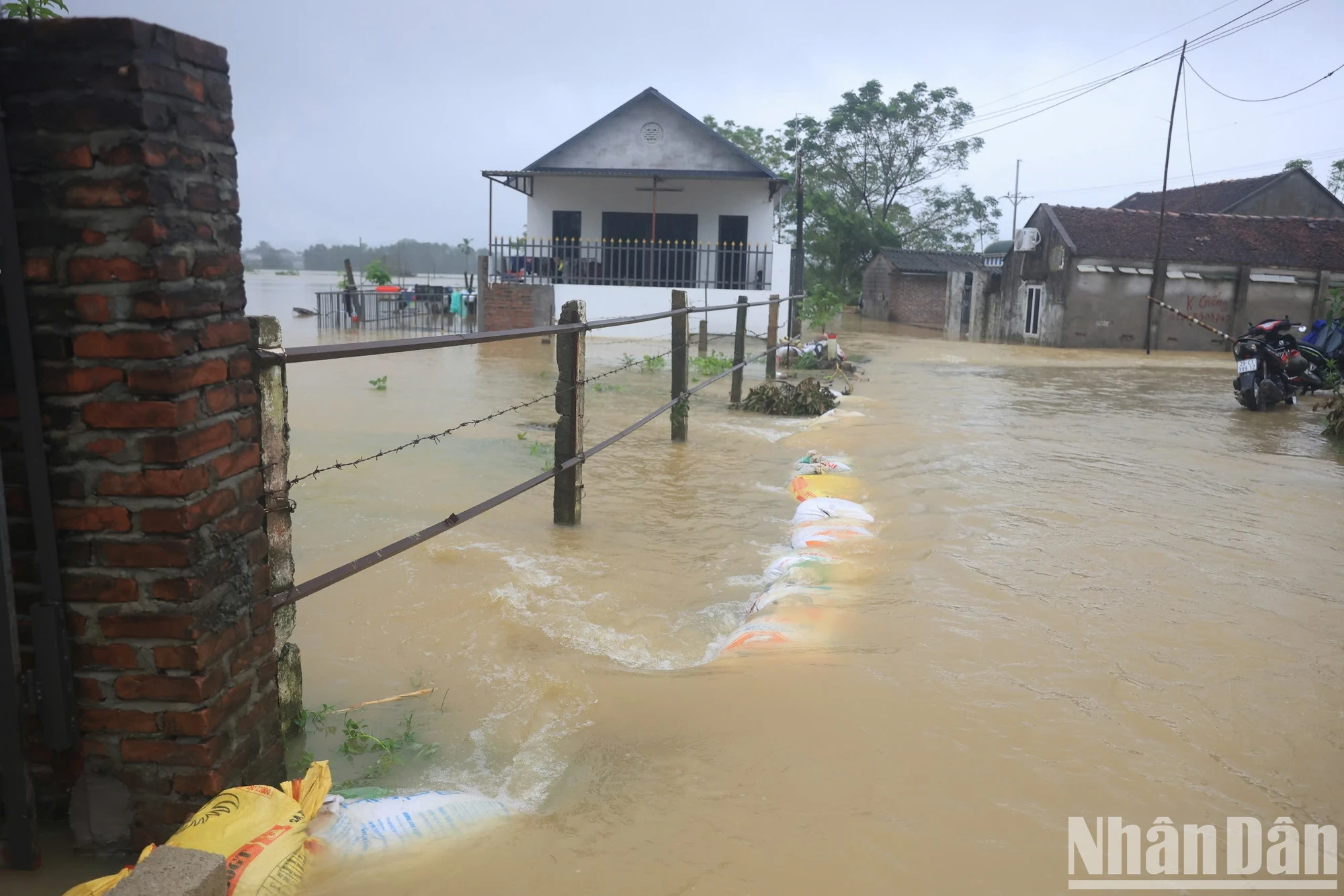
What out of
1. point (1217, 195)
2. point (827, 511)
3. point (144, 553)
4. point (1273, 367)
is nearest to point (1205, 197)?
point (1217, 195)

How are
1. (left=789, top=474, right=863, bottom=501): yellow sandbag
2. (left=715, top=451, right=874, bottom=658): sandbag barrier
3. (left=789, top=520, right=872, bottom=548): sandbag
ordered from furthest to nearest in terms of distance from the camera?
1. (left=789, top=474, right=863, bottom=501): yellow sandbag
2. (left=789, top=520, right=872, bottom=548): sandbag
3. (left=715, top=451, right=874, bottom=658): sandbag barrier

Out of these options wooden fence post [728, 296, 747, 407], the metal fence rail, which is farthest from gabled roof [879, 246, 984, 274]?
the metal fence rail

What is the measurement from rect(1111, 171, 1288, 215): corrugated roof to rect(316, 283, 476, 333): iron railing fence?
19903mm

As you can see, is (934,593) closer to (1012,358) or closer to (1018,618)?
(1018,618)

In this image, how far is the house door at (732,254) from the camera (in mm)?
19641

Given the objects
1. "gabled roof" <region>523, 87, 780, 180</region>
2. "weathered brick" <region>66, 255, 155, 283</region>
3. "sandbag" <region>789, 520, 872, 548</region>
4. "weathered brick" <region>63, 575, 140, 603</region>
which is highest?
"gabled roof" <region>523, 87, 780, 180</region>

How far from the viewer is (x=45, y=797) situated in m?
2.00

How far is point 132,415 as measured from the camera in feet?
6.09

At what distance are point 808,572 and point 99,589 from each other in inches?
103

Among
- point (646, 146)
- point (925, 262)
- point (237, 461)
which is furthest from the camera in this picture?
point (925, 262)

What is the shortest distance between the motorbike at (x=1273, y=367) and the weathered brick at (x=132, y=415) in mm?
11943

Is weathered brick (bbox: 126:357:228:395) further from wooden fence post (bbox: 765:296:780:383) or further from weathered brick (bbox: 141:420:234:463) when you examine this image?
wooden fence post (bbox: 765:296:780:383)

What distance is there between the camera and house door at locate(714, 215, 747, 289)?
64.4ft

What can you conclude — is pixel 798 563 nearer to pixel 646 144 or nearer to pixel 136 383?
pixel 136 383
